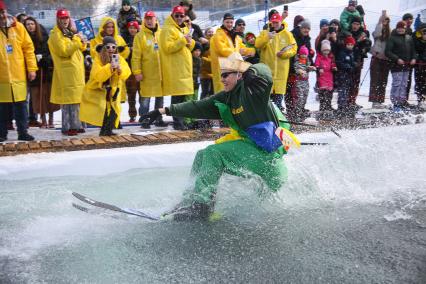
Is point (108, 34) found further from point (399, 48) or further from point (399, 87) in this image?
point (399, 87)

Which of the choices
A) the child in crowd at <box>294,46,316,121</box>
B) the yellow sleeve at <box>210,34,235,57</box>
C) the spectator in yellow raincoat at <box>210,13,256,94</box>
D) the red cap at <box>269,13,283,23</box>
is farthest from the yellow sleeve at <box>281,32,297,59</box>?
the yellow sleeve at <box>210,34,235,57</box>

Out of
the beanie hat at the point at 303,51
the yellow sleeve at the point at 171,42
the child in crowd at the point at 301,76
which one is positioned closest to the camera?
the yellow sleeve at the point at 171,42

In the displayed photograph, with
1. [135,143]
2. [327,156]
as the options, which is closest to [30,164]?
[135,143]

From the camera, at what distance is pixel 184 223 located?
3.79 meters

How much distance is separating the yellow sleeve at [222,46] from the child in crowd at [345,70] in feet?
8.91

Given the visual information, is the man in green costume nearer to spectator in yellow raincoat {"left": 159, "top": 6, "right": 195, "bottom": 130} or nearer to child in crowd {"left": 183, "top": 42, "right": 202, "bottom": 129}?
spectator in yellow raincoat {"left": 159, "top": 6, "right": 195, "bottom": 130}

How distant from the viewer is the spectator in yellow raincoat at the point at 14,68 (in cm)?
632

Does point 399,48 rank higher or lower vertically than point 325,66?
higher

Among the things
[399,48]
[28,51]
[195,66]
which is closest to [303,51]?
[195,66]

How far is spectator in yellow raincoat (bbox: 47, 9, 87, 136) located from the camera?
6648 millimetres

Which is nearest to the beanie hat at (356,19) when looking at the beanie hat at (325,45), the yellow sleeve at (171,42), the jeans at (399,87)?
the beanie hat at (325,45)

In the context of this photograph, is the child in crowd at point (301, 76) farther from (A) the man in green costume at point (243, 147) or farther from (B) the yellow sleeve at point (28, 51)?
(A) the man in green costume at point (243, 147)

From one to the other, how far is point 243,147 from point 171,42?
3548 mm

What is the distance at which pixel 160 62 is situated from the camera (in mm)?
7375
